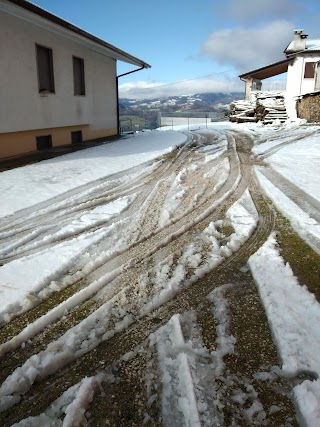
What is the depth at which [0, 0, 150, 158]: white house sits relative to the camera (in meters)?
9.14

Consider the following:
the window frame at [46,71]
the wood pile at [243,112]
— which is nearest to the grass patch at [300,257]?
the window frame at [46,71]

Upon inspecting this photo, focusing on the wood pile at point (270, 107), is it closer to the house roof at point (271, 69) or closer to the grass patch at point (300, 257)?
the house roof at point (271, 69)

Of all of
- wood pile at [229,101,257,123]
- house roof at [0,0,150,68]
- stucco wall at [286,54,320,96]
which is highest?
stucco wall at [286,54,320,96]

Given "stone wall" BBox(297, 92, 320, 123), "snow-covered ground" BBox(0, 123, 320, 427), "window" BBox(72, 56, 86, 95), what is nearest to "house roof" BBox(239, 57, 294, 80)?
"stone wall" BBox(297, 92, 320, 123)

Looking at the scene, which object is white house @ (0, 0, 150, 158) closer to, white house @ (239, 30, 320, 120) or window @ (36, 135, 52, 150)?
window @ (36, 135, 52, 150)

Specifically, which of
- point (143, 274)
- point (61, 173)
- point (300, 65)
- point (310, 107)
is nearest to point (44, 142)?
point (61, 173)

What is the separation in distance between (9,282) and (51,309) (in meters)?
0.68

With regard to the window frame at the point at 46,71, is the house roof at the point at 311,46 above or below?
above

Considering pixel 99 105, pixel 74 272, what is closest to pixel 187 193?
pixel 74 272

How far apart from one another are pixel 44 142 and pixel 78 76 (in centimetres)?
383

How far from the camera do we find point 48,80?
11.5 meters

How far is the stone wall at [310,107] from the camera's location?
18922 millimetres

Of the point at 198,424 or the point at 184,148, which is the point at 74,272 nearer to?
the point at 198,424

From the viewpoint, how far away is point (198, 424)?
5.34 feet
